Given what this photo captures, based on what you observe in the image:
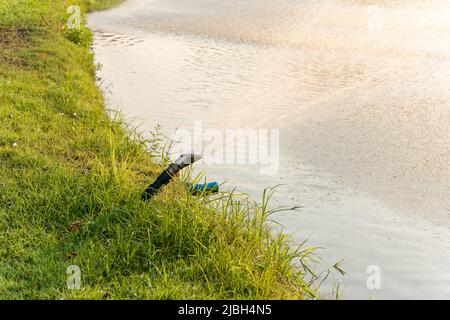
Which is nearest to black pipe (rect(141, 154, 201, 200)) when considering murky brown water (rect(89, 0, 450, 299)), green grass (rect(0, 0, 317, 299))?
green grass (rect(0, 0, 317, 299))

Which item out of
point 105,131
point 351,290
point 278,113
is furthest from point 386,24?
point 351,290

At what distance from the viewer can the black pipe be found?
4285 mm

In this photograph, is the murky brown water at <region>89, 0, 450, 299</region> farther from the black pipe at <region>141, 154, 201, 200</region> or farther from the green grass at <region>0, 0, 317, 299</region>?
the black pipe at <region>141, 154, 201, 200</region>

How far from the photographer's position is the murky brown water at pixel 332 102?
4.78 metres

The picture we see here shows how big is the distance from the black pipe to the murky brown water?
1.12m

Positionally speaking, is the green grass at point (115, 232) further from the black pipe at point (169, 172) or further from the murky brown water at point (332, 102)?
the murky brown water at point (332, 102)

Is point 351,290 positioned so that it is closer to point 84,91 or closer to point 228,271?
point 228,271

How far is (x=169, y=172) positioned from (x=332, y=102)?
4630 millimetres

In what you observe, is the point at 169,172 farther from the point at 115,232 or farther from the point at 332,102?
the point at 332,102

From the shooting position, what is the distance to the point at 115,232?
4.21m

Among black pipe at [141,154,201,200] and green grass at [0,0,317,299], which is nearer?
green grass at [0,0,317,299]

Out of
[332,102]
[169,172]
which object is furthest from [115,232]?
[332,102]

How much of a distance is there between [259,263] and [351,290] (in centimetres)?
69

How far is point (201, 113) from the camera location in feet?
26.1
